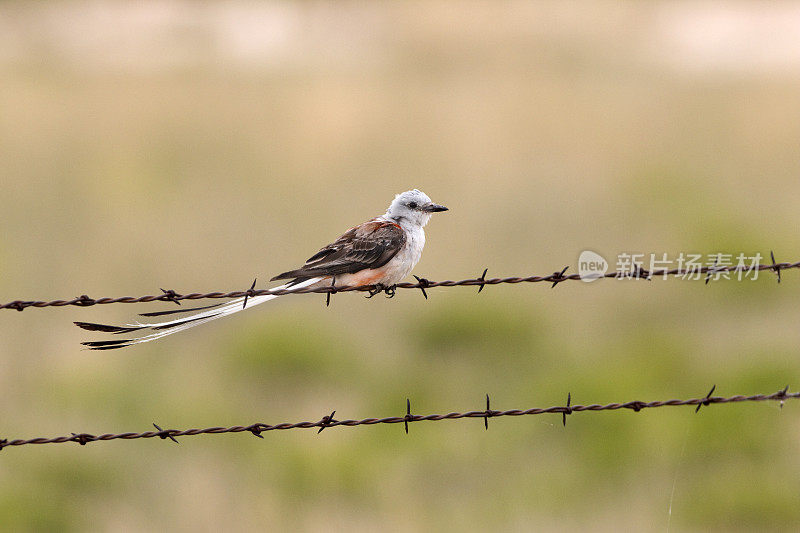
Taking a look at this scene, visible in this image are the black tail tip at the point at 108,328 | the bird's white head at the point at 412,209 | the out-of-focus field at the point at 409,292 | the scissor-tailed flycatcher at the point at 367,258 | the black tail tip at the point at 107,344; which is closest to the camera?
the black tail tip at the point at 108,328

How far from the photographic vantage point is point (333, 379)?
11.3m

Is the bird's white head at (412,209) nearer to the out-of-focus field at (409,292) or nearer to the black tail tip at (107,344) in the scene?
the black tail tip at (107,344)

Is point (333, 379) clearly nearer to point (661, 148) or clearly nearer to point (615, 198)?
point (615, 198)

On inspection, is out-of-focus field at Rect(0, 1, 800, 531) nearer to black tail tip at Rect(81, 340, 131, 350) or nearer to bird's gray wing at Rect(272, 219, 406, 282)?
bird's gray wing at Rect(272, 219, 406, 282)

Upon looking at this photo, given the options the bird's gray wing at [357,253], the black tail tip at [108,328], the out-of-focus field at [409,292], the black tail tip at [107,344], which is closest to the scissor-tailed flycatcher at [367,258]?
the bird's gray wing at [357,253]

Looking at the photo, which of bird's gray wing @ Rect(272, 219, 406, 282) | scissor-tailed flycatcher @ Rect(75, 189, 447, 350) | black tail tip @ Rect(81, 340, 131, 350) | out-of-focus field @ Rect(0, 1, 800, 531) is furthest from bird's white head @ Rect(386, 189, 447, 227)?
out-of-focus field @ Rect(0, 1, 800, 531)

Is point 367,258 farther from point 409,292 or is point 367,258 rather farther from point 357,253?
point 409,292

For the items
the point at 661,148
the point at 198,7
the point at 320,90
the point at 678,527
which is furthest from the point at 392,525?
the point at 198,7

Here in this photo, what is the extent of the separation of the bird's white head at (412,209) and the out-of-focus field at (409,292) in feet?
8.76

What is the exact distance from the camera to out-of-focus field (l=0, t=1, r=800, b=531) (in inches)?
362

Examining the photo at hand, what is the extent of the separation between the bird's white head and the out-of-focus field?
2671 mm

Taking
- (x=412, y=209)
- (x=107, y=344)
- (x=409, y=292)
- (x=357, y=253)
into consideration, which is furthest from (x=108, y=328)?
(x=409, y=292)

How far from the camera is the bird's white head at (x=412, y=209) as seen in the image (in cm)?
681

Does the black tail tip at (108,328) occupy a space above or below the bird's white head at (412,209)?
below
